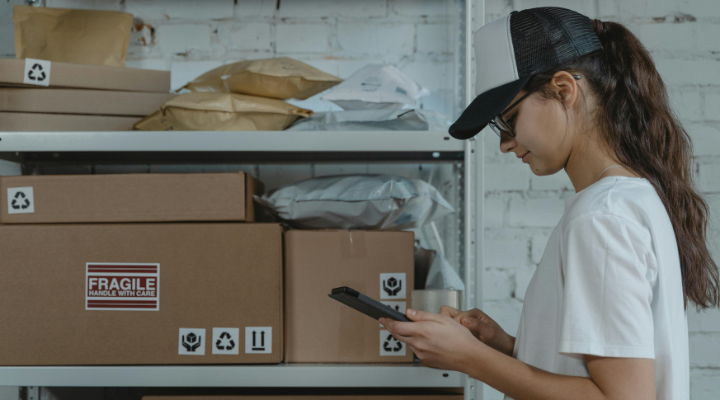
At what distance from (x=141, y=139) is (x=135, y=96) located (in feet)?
0.55

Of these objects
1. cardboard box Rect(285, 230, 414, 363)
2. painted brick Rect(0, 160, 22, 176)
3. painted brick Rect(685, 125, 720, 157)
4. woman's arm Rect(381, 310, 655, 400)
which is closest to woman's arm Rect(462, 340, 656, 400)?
woman's arm Rect(381, 310, 655, 400)

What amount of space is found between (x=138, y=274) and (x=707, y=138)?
1.53 m

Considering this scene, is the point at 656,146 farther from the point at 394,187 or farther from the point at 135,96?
the point at 135,96

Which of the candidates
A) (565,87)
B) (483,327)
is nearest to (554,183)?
(483,327)

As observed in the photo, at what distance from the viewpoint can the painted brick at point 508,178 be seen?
1.43m

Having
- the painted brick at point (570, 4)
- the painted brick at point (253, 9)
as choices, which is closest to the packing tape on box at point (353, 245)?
the painted brick at point (253, 9)

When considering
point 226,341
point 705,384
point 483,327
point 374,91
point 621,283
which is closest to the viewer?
point 621,283

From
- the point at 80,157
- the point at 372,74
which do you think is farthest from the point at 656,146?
the point at 80,157

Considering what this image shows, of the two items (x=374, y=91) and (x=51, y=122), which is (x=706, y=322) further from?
(x=51, y=122)

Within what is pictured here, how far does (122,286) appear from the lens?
0.99 m

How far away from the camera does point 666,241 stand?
1.98ft

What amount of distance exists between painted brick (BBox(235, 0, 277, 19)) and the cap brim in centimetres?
93

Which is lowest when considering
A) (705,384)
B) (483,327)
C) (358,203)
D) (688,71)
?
(705,384)

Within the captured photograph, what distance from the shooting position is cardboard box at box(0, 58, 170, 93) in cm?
103
